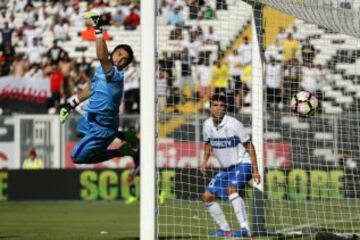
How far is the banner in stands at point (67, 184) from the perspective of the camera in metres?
23.8

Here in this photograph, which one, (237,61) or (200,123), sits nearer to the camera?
(200,123)

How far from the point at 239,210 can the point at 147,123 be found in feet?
13.6

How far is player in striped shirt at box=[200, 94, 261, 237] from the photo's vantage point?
46.4 ft

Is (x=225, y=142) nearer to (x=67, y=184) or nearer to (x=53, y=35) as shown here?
(x=67, y=184)

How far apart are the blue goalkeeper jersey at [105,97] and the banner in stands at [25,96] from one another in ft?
46.7

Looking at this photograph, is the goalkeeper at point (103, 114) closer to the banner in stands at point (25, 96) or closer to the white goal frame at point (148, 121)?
the white goal frame at point (148, 121)

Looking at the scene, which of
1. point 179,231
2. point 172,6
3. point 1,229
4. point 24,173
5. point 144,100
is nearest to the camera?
point 144,100

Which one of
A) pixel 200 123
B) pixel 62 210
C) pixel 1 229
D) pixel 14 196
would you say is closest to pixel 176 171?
pixel 200 123

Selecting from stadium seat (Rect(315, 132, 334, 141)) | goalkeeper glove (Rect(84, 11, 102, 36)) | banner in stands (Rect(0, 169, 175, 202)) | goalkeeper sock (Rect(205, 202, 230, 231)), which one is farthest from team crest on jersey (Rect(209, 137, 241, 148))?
banner in stands (Rect(0, 169, 175, 202))

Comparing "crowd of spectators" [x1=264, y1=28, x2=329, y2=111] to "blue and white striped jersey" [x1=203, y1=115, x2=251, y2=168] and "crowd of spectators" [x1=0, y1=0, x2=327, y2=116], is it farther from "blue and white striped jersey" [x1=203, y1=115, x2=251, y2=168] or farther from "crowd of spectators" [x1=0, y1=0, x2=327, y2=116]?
"blue and white striped jersey" [x1=203, y1=115, x2=251, y2=168]

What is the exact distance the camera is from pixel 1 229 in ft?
51.1

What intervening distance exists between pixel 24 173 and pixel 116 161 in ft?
7.46

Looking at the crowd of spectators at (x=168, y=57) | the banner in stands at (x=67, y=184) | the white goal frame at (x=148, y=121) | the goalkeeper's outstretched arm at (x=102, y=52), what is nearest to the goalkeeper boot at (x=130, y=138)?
the goalkeeper's outstretched arm at (x=102, y=52)

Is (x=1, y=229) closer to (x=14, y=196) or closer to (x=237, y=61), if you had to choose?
(x=14, y=196)
